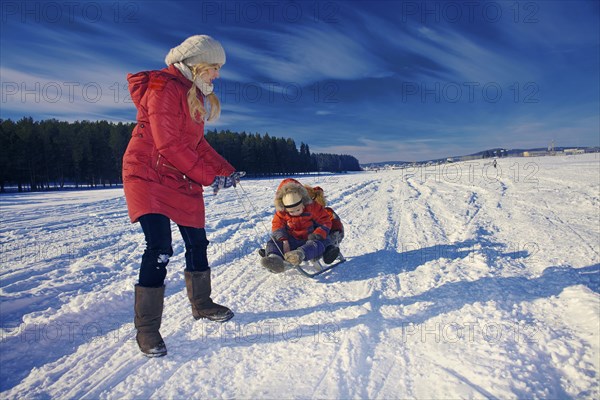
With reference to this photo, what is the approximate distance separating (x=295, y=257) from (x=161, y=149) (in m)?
1.82

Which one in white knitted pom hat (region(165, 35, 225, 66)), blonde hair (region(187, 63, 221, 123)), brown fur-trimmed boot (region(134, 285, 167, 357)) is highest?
white knitted pom hat (region(165, 35, 225, 66))

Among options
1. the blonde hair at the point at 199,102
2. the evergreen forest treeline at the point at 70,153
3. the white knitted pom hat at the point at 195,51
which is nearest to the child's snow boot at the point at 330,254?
the blonde hair at the point at 199,102

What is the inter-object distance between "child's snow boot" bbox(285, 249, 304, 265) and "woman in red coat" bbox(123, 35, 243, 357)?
129cm

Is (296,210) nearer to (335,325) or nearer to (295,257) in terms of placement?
(295,257)

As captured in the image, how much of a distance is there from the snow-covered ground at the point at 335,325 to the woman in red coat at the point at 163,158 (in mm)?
406

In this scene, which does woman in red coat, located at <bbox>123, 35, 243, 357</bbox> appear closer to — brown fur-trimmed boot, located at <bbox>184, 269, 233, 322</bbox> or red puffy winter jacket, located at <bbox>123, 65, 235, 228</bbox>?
red puffy winter jacket, located at <bbox>123, 65, 235, 228</bbox>

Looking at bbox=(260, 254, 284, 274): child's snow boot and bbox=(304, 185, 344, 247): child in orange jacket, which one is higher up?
bbox=(304, 185, 344, 247): child in orange jacket

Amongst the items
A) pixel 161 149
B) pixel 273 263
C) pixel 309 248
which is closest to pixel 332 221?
pixel 309 248

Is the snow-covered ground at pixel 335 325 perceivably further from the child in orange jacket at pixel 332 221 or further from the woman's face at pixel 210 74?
the woman's face at pixel 210 74

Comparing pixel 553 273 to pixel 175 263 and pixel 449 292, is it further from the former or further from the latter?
pixel 175 263

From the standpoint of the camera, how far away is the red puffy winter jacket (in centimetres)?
211

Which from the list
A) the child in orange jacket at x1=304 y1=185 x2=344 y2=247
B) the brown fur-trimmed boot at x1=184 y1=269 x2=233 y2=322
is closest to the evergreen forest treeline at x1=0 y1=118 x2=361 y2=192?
the child in orange jacket at x1=304 y1=185 x2=344 y2=247

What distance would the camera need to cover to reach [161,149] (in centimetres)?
212

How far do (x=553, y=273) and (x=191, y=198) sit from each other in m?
3.63
